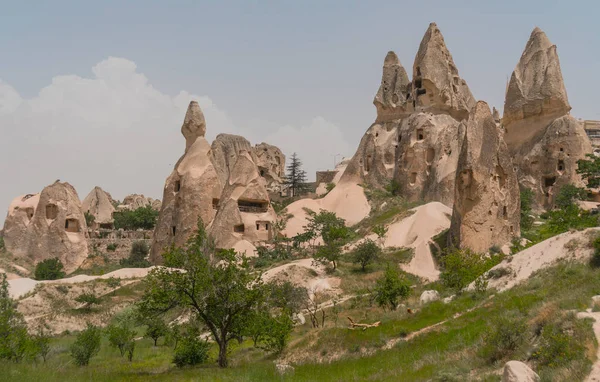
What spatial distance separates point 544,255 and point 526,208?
902 inches

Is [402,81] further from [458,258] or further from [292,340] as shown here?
[292,340]

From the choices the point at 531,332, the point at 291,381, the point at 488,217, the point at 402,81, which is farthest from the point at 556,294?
the point at 402,81

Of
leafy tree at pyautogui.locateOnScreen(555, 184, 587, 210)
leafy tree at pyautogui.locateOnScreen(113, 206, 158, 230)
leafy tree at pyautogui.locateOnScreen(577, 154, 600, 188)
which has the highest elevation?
leafy tree at pyautogui.locateOnScreen(113, 206, 158, 230)

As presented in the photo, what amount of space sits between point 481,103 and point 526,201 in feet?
48.9

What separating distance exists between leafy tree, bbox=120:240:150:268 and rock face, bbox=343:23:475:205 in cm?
1775

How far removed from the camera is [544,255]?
21.4 meters

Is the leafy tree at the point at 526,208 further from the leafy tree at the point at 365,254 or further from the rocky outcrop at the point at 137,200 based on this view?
the rocky outcrop at the point at 137,200

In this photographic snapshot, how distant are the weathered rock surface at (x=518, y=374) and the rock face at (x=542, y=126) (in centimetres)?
3986

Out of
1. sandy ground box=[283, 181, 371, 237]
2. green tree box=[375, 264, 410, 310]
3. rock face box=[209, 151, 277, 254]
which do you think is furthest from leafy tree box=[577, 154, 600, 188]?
green tree box=[375, 264, 410, 310]

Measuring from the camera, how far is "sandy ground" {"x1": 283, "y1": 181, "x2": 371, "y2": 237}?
4884 cm

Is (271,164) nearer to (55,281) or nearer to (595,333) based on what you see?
(55,281)

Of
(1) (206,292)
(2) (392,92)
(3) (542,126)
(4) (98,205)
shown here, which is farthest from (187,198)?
(4) (98,205)

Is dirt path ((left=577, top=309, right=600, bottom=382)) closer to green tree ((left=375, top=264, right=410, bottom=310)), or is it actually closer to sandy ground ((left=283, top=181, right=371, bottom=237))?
green tree ((left=375, top=264, right=410, bottom=310))

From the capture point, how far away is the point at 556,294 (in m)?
15.9
